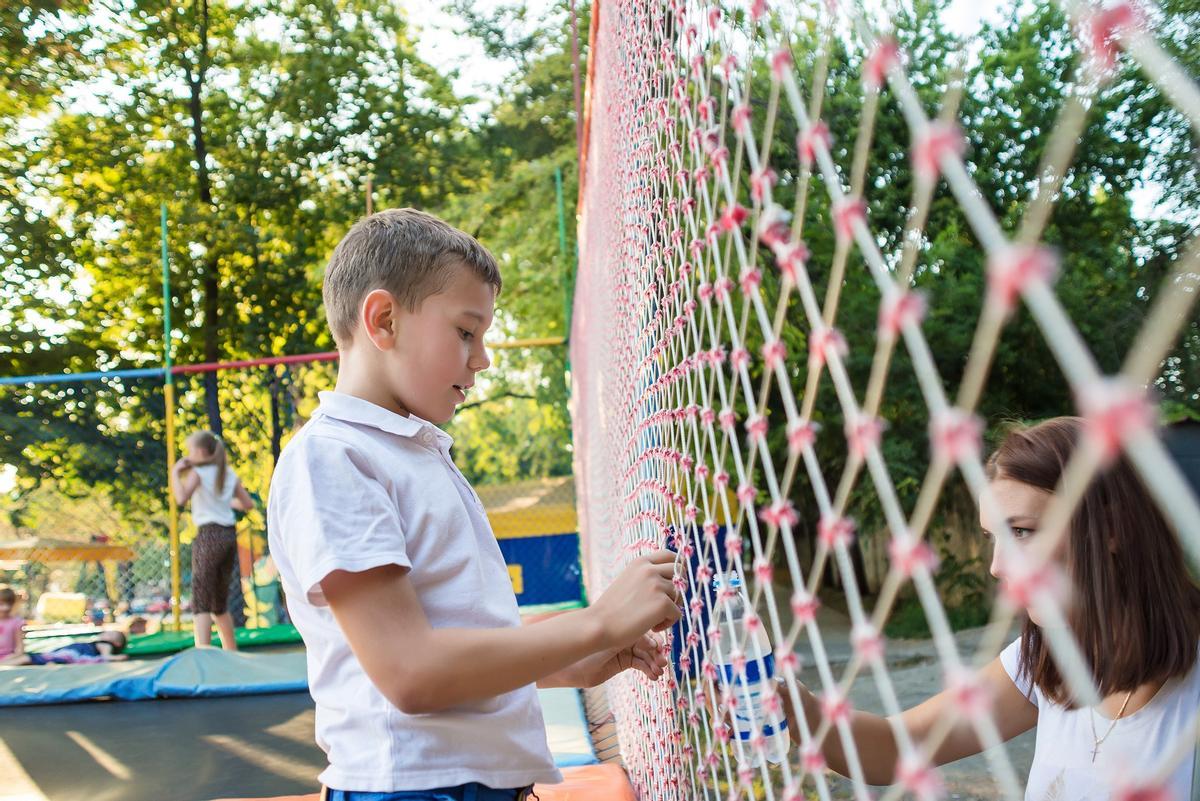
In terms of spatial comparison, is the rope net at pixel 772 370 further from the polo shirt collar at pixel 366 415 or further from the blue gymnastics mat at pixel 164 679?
the blue gymnastics mat at pixel 164 679

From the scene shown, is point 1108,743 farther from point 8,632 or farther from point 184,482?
point 8,632

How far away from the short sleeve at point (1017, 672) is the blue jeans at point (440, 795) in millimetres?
843

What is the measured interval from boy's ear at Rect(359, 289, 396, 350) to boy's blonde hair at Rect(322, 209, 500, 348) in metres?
0.02

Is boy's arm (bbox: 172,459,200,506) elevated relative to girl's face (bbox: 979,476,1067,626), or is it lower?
elevated

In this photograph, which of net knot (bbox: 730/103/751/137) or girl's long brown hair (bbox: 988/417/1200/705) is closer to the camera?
net knot (bbox: 730/103/751/137)

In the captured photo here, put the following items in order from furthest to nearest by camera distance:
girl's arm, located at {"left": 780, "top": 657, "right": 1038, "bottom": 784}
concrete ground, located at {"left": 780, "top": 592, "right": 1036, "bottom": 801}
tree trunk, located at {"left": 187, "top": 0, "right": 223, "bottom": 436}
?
tree trunk, located at {"left": 187, "top": 0, "right": 223, "bottom": 436}
concrete ground, located at {"left": 780, "top": 592, "right": 1036, "bottom": 801}
girl's arm, located at {"left": 780, "top": 657, "right": 1038, "bottom": 784}

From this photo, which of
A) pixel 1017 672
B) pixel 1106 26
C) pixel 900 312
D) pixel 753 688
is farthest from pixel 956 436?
pixel 1017 672

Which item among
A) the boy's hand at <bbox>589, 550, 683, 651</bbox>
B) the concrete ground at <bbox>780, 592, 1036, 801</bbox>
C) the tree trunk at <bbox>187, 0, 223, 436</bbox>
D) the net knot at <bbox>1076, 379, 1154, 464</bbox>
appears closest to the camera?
the net knot at <bbox>1076, 379, 1154, 464</bbox>

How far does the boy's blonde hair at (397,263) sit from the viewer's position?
124cm

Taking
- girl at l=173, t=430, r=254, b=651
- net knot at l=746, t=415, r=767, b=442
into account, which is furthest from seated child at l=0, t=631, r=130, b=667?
net knot at l=746, t=415, r=767, b=442

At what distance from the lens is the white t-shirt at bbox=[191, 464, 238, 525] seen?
20.1 ft

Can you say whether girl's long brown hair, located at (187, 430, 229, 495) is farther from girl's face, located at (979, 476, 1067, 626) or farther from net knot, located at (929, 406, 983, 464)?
net knot, located at (929, 406, 983, 464)

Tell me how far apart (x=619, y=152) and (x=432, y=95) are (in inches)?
424

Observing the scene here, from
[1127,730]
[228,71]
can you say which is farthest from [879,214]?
[228,71]
